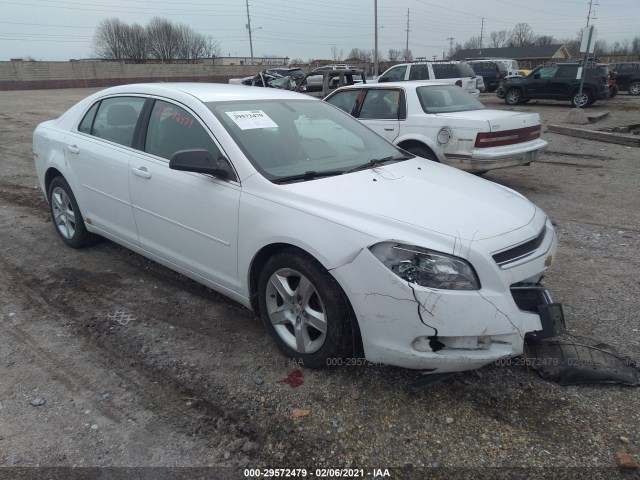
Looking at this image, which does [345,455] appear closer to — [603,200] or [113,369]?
[113,369]

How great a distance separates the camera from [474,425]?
8.41 feet

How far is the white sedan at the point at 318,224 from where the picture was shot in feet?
8.13

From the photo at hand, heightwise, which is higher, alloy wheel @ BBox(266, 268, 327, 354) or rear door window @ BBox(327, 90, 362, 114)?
rear door window @ BBox(327, 90, 362, 114)

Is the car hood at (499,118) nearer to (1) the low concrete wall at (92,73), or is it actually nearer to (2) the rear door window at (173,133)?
(2) the rear door window at (173,133)

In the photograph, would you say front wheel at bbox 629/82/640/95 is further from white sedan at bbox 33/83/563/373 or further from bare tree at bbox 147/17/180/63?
bare tree at bbox 147/17/180/63

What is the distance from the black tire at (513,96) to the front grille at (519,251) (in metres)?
21.1

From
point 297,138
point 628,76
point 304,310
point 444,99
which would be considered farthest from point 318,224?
point 628,76

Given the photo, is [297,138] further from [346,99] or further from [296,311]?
[346,99]

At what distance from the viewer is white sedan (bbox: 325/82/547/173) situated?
671 centimetres

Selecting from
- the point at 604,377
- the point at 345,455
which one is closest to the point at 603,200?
the point at 604,377

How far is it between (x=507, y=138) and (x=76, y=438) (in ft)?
20.7

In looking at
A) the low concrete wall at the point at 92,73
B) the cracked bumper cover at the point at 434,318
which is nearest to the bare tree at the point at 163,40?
the low concrete wall at the point at 92,73

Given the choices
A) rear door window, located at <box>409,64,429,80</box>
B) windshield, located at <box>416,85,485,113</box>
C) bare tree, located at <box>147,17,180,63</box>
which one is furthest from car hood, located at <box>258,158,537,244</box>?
bare tree, located at <box>147,17,180,63</box>

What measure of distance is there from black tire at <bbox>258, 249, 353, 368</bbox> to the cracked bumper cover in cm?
14
